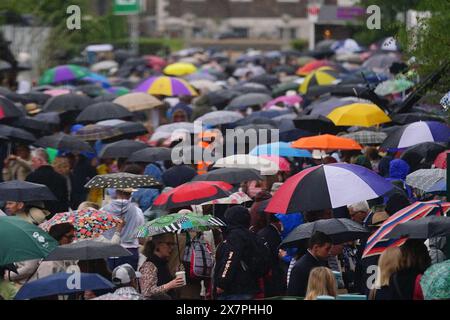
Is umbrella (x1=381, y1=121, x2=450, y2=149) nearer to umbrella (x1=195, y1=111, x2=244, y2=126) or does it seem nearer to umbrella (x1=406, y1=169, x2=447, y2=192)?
umbrella (x1=406, y1=169, x2=447, y2=192)

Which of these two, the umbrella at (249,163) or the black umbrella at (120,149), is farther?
the black umbrella at (120,149)

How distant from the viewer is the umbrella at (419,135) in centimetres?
1611

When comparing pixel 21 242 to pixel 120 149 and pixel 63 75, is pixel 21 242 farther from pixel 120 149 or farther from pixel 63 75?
pixel 63 75

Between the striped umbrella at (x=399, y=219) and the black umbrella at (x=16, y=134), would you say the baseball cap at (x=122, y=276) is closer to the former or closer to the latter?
the striped umbrella at (x=399, y=219)

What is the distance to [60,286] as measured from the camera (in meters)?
9.59

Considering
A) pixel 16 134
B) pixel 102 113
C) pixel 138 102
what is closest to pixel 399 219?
pixel 16 134

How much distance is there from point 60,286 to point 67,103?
47.6 feet

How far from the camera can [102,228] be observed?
40.3 feet

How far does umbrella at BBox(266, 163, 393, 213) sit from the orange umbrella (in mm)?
3666

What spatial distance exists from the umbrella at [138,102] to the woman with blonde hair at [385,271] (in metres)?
14.8

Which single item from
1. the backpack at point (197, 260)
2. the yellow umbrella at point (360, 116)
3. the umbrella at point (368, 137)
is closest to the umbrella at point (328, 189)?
the backpack at point (197, 260)

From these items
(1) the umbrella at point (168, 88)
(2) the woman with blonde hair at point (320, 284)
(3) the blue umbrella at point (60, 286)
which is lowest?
(1) the umbrella at point (168, 88)

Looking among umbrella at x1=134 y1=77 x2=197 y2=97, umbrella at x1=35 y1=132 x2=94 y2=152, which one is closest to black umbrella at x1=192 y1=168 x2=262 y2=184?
umbrella at x1=35 y1=132 x2=94 y2=152

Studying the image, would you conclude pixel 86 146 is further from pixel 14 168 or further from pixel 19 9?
pixel 19 9
